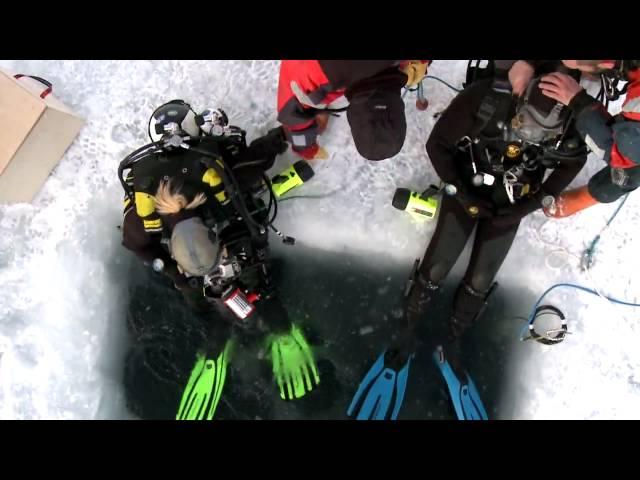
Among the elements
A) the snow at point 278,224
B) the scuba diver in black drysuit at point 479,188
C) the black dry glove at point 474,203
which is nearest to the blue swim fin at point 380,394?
the scuba diver in black drysuit at point 479,188

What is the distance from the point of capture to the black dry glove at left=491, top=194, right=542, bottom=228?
8.51ft

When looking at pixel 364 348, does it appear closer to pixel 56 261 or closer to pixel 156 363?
pixel 156 363

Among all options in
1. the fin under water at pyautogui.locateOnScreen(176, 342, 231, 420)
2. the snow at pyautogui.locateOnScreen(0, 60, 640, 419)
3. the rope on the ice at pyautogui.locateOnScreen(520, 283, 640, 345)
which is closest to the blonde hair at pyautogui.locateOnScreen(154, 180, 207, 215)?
the snow at pyautogui.locateOnScreen(0, 60, 640, 419)

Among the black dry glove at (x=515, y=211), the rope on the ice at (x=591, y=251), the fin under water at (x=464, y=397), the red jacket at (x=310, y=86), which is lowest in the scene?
the fin under water at (x=464, y=397)

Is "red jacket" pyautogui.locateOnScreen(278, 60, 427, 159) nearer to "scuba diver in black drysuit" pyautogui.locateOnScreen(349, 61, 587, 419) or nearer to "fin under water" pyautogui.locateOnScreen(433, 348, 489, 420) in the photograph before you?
"scuba diver in black drysuit" pyautogui.locateOnScreen(349, 61, 587, 419)

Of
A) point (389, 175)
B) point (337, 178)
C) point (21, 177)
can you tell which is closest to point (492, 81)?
point (389, 175)

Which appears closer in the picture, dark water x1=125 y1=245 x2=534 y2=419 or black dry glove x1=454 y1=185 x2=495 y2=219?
black dry glove x1=454 y1=185 x2=495 y2=219

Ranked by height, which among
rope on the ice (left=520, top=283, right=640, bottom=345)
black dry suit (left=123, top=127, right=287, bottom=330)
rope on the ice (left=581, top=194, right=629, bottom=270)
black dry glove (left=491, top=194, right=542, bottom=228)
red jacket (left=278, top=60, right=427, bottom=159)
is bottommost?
rope on the ice (left=520, top=283, right=640, bottom=345)

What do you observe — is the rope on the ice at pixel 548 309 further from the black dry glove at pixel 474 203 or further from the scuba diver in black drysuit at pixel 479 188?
the black dry glove at pixel 474 203

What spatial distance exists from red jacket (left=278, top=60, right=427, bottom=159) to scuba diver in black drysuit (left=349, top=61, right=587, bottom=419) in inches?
23.6

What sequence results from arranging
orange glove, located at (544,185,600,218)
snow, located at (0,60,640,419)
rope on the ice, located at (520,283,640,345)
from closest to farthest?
orange glove, located at (544,185,600,218) → rope on the ice, located at (520,283,640,345) → snow, located at (0,60,640,419)

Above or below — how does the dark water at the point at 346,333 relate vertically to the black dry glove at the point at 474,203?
below

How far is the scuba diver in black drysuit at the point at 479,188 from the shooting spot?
7.92ft

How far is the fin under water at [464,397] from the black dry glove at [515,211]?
3.28ft
